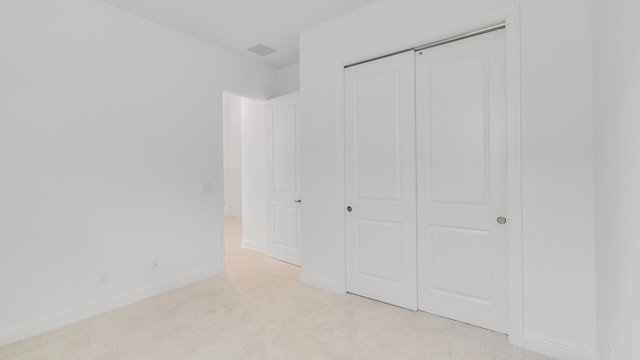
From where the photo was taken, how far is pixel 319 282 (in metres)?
3.12

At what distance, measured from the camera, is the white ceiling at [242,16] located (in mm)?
2664

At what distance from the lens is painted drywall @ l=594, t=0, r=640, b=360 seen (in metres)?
1.21

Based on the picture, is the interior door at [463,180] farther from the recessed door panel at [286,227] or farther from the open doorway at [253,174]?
the open doorway at [253,174]

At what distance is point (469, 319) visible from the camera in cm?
231

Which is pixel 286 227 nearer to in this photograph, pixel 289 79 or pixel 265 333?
pixel 265 333

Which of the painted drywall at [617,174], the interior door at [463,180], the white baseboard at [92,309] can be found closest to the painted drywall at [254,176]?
the white baseboard at [92,309]

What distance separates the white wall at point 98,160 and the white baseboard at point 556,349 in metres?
3.14

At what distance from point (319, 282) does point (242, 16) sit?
283 centimetres

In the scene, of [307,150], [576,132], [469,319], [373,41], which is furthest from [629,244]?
[307,150]

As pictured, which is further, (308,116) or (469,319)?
(308,116)

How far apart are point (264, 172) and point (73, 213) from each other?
228 centimetres

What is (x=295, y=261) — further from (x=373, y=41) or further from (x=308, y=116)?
(x=373, y=41)

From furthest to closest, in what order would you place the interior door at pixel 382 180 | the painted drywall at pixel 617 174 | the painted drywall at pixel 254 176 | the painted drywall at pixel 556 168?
the painted drywall at pixel 254 176
the interior door at pixel 382 180
the painted drywall at pixel 556 168
the painted drywall at pixel 617 174

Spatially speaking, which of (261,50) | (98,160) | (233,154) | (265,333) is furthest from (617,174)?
(233,154)
